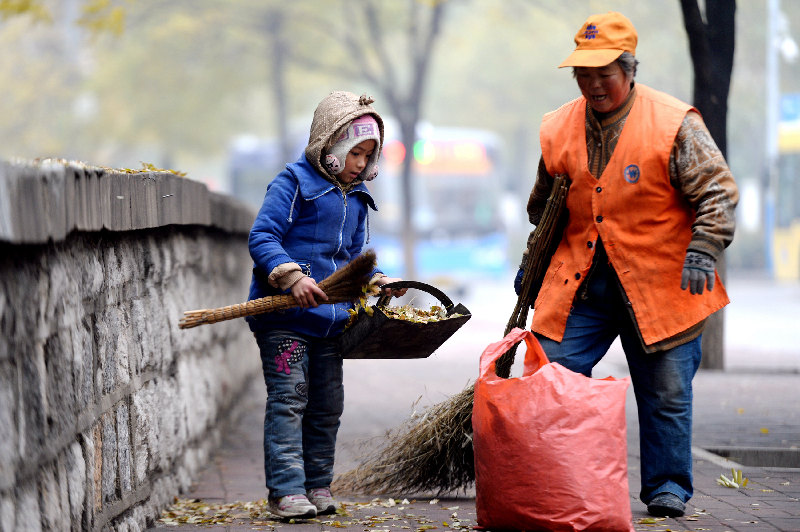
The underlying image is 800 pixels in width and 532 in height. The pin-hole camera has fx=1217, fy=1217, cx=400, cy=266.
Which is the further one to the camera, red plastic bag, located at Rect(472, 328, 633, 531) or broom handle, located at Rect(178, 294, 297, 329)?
broom handle, located at Rect(178, 294, 297, 329)

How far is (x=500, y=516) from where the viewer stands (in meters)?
4.18

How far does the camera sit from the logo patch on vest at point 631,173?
175 inches

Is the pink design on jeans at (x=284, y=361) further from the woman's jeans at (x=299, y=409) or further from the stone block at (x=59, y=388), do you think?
the stone block at (x=59, y=388)

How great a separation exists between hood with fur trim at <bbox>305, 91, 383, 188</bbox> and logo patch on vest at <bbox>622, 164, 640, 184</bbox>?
0.99 metres

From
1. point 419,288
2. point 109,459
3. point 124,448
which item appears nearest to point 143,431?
point 124,448

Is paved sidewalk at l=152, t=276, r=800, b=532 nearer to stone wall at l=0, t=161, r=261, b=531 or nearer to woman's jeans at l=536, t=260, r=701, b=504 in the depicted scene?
woman's jeans at l=536, t=260, r=701, b=504

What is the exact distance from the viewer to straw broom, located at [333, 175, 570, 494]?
4703 mm

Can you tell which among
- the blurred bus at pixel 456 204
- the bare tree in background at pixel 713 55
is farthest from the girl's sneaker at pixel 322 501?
the blurred bus at pixel 456 204

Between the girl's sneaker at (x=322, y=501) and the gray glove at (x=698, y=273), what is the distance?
1.64m

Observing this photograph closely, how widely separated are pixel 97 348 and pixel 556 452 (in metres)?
1.54

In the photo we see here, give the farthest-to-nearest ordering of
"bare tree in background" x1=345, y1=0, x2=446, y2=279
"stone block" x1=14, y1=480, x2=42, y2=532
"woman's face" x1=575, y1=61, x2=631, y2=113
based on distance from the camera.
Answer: "bare tree in background" x1=345, y1=0, x2=446, y2=279 < "woman's face" x1=575, y1=61, x2=631, y2=113 < "stone block" x1=14, y1=480, x2=42, y2=532

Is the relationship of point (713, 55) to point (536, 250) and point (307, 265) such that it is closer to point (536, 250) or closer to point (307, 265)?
point (536, 250)

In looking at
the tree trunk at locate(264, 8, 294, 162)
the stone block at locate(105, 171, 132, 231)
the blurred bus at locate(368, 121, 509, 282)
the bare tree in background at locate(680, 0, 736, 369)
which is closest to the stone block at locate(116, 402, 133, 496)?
the stone block at locate(105, 171, 132, 231)

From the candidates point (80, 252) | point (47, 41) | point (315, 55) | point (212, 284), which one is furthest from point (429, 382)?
point (47, 41)
